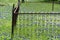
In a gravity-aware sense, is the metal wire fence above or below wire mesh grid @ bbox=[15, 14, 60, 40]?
above

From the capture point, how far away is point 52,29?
1077 cm

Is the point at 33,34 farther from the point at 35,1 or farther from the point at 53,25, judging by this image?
the point at 35,1

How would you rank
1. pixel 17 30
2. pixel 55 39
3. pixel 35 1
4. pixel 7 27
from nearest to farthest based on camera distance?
pixel 55 39
pixel 17 30
pixel 7 27
pixel 35 1

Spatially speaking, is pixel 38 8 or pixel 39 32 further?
pixel 38 8

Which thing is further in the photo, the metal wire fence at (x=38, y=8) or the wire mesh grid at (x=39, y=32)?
the metal wire fence at (x=38, y=8)

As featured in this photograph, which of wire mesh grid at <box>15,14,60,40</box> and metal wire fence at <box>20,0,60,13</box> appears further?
metal wire fence at <box>20,0,60,13</box>

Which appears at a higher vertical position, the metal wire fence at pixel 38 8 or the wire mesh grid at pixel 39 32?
the metal wire fence at pixel 38 8

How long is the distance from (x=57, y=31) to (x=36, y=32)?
4.01 feet

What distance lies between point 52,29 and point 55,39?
6.12 feet

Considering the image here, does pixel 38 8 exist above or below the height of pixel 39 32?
above

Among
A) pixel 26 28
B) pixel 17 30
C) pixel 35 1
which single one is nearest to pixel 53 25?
pixel 26 28

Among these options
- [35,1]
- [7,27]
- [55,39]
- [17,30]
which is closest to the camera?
[55,39]

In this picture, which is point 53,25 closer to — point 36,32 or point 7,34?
point 36,32

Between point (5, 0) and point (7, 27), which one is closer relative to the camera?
point (7, 27)
